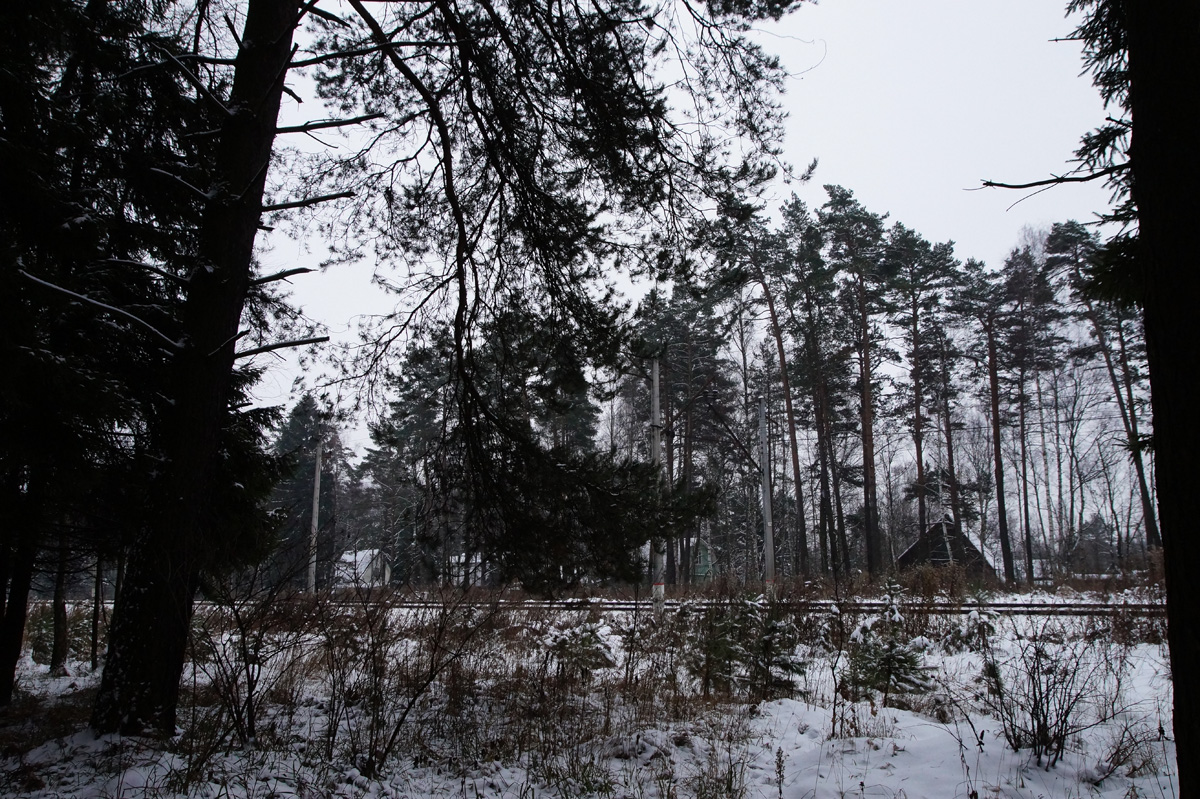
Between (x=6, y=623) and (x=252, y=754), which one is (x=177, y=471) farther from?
(x=6, y=623)

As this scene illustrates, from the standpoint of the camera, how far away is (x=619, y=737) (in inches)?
167

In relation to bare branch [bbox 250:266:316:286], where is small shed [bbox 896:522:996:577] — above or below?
below

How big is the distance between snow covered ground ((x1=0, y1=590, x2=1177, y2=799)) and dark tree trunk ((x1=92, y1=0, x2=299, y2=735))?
0.88 feet

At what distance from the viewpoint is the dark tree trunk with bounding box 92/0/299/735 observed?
372 cm

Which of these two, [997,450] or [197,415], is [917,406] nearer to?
[997,450]

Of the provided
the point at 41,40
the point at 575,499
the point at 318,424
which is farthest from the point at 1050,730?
the point at 41,40

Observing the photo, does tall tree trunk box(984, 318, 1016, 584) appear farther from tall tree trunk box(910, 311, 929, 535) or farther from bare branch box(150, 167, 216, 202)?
bare branch box(150, 167, 216, 202)

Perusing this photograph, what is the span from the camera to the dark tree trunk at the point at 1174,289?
7.45 feet

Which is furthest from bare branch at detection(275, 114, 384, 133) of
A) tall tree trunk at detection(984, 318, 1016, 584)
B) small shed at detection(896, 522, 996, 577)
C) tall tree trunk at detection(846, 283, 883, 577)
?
tall tree trunk at detection(984, 318, 1016, 584)

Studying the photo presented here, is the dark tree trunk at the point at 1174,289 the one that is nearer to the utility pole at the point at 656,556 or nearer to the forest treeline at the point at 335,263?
the forest treeline at the point at 335,263

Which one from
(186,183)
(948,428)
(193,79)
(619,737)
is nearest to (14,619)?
(186,183)

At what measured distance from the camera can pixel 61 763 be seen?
330 centimetres

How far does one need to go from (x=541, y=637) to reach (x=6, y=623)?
5.09 metres

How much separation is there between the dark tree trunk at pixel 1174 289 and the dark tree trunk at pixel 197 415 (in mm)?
4817
